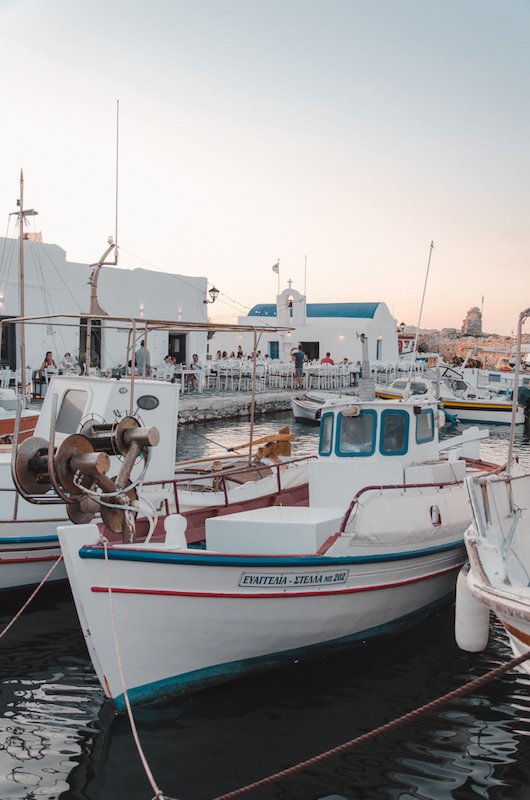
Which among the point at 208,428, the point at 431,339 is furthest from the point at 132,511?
the point at 431,339

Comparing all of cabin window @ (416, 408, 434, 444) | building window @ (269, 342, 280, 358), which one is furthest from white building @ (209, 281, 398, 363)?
cabin window @ (416, 408, 434, 444)

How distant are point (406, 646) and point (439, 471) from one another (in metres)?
2.31

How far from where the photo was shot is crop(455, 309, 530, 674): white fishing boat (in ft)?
18.8

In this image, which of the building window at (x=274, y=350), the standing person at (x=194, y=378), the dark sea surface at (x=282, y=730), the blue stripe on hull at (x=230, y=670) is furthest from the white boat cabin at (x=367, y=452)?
the building window at (x=274, y=350)

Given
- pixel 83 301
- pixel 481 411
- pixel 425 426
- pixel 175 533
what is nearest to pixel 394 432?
pixel 425 426

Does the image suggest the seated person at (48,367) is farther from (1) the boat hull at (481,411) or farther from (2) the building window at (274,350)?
(2) the building window at (274,350)

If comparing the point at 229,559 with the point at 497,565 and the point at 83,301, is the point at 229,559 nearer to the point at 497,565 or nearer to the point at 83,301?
the point at 497,565

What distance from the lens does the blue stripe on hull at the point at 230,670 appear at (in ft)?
20.3

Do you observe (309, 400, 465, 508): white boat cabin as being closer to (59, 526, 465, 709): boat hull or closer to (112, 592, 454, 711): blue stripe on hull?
(59, 526, 465, 709): boat hull

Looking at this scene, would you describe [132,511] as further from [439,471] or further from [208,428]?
[208,428]

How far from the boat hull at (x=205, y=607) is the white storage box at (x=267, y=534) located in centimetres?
44

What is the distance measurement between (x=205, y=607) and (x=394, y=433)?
3.63 meters

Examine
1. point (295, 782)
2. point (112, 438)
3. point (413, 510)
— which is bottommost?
point (295, 782)

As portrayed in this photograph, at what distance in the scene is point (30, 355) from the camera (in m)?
25.3
